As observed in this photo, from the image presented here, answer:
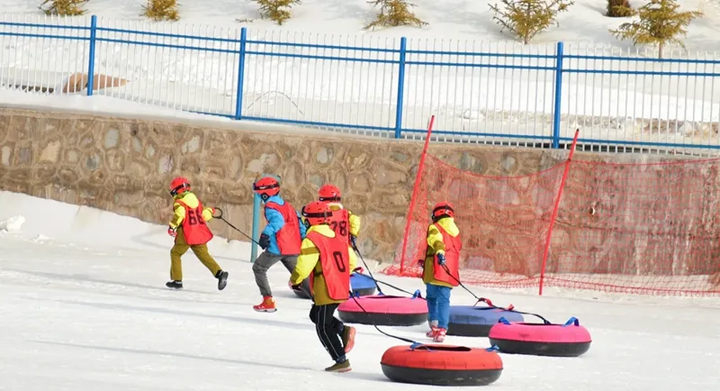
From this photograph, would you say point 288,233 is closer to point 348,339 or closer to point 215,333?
point 215,333

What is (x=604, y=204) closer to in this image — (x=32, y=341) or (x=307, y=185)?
(x=307, y=185)

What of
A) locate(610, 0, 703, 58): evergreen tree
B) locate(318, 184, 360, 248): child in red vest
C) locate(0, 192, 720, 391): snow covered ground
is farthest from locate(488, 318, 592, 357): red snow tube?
locate(610, 0, 703, 58): evergreen tree

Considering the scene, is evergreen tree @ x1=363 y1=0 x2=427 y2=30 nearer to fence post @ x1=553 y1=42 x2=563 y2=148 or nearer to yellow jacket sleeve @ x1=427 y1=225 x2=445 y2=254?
fence post @ x1=553 y1=42 x2=563 y2=148

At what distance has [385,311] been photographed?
1232 centimetres

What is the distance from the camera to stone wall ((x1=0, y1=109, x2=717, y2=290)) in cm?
1794

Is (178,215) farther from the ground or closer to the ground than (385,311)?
farther from the ground

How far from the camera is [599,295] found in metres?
16.1

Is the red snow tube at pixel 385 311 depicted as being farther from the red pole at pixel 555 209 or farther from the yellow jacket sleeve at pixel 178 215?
the red pole at pixel 555 209

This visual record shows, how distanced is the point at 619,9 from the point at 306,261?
27.0 meters

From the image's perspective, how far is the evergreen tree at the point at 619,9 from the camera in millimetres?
34969

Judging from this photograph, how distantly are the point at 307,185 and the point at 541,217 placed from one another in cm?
332

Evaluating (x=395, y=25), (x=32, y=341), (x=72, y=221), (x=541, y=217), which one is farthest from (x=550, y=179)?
(x=395, y=25)

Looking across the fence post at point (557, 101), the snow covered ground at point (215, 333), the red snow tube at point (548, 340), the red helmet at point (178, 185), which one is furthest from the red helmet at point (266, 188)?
the fence post at point (557, 101)

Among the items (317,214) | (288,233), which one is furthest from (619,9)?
(317,214)
